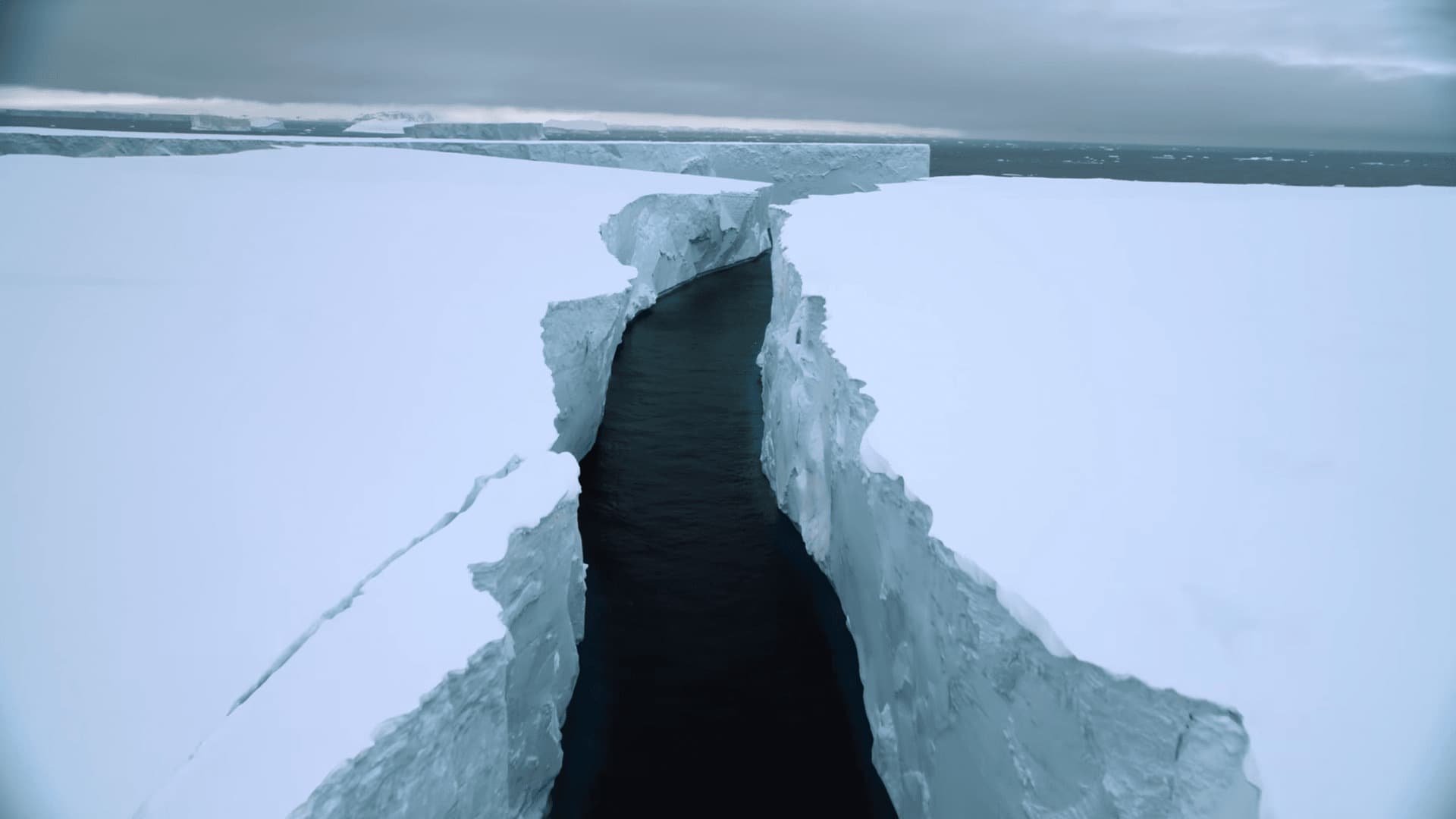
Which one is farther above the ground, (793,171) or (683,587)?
(793,171)

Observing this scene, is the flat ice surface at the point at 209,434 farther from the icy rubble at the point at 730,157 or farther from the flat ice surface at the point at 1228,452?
the icy rubble at the point at 730,157

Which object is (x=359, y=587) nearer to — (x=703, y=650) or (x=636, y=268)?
(x=703, y=650)

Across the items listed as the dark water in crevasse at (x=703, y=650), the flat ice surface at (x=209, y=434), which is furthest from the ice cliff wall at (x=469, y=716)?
the dark water in crevasse at (x=703, y=650)

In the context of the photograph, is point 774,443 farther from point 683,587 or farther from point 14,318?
point 14,318

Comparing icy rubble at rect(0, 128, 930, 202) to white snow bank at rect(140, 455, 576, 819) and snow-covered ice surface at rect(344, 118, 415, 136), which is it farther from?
white snow bank at rect(140, 455, 576, 819)

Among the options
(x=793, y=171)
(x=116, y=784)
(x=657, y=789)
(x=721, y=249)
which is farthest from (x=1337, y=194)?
(x=793, y=171)

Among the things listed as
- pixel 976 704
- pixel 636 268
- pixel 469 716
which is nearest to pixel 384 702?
pixel 469 716

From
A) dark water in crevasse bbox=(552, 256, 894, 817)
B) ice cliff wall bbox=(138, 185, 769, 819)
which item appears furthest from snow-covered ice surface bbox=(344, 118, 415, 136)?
ice cliff wall bbox=(138, 185, 769, 819)
